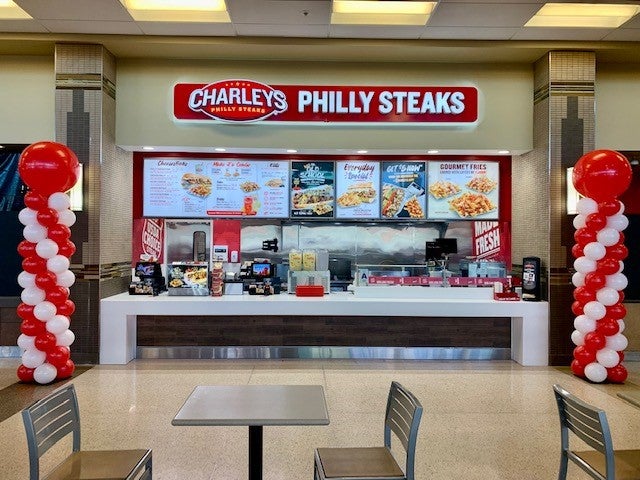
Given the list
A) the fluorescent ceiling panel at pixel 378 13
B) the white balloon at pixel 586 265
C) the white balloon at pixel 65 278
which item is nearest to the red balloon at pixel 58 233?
the white balloon at pixel 65 278

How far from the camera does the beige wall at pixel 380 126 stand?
24.3ft

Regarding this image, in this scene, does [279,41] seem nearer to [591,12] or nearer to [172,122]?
[172,122]

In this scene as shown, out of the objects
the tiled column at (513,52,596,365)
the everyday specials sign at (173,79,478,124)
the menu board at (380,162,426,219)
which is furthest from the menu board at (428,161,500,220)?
the tiled column at (513,52,596,365)

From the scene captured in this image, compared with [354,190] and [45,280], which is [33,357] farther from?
[354,190]

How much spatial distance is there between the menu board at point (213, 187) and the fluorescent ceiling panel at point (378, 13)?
96.8 inches

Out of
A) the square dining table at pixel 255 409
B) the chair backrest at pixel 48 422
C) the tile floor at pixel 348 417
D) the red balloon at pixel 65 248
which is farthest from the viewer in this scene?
the red balloon at pixel 65 248

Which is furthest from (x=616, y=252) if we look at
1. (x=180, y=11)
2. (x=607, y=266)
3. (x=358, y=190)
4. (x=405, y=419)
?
(x=180, y=11)

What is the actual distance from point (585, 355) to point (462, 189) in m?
2.92

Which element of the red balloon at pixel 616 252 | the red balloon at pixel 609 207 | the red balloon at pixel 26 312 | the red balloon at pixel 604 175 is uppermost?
the red balloon at pixel 604 175

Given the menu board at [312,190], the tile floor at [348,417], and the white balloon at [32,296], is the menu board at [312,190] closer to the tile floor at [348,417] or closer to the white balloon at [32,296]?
the tile floor at [348,417]

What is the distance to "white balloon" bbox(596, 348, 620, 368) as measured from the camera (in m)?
6.07

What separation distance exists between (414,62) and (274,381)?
14.4 feet

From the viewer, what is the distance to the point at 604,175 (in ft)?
19.3

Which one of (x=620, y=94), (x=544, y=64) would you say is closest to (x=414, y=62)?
(x=544, y=64)
